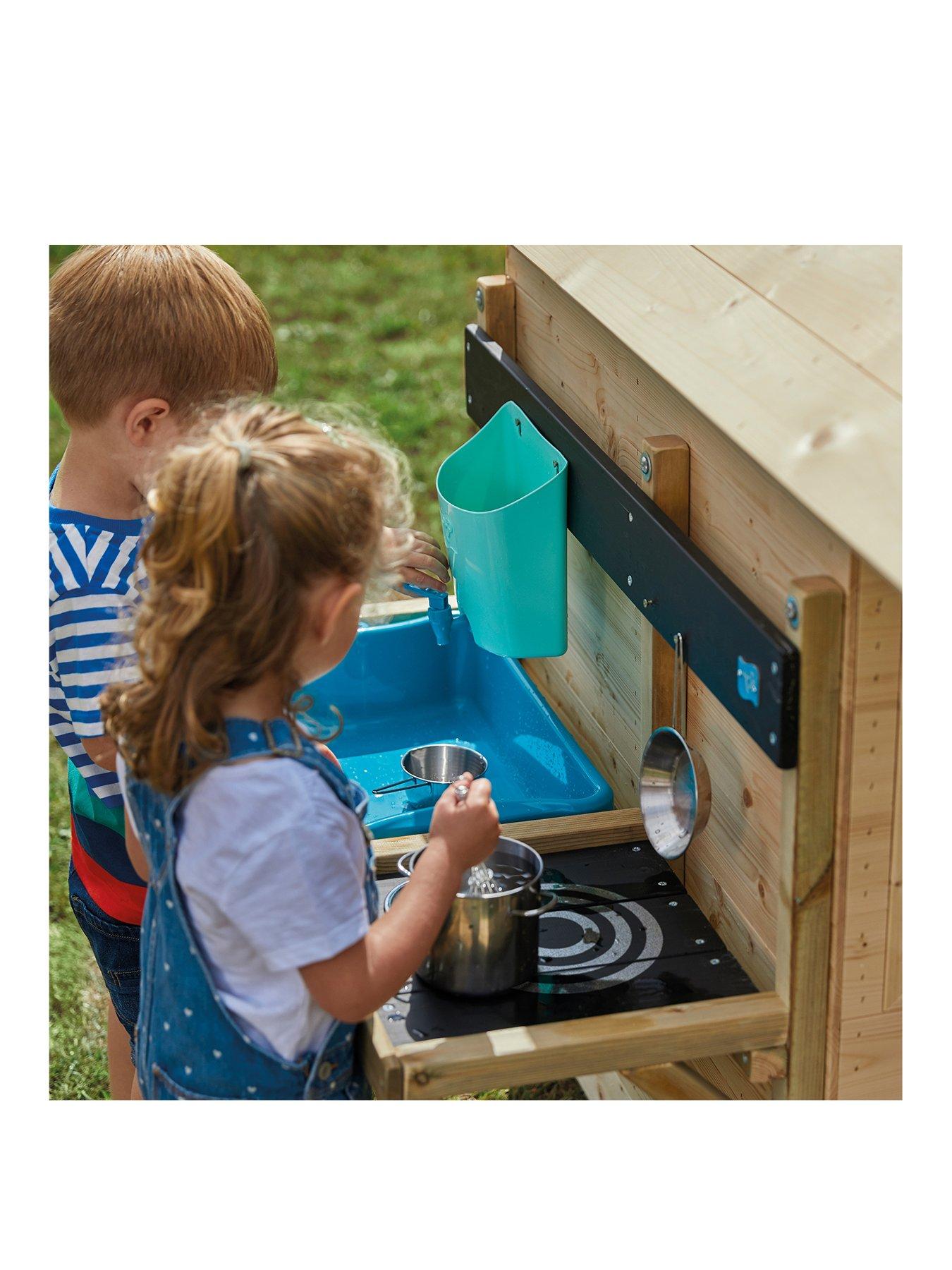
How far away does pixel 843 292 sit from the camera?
148cm

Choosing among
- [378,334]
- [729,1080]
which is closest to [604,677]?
[729,1080]

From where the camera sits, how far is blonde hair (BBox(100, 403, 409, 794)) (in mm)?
1256

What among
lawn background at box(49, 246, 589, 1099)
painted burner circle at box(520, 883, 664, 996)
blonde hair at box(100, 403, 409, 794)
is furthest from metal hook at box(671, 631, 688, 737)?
lawn background at box(49, 246, 589, 1099)

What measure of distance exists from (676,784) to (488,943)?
35cm

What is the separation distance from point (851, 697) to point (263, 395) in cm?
86

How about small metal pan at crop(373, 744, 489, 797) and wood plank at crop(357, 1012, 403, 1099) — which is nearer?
wood plank at crop(357, 1012, 403, 1099)

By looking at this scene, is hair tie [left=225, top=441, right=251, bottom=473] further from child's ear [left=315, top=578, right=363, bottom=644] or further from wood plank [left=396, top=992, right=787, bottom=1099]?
wood plank [left=396, top=992, right=787, bottom=1099]

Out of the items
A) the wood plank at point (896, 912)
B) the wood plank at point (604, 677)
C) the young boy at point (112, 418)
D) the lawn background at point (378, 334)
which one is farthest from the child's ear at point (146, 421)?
the lawn background at point (378, 334)

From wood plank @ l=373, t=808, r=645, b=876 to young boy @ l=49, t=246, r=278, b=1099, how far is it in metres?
0.36

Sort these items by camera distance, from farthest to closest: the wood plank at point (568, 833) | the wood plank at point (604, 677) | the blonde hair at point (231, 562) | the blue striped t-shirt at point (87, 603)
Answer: the wood plank at point (604, 677)
the wood plank at point (568, 833)
the blue striped t-shirt at point (87, 603)
the blonde hair at point (231, 562)

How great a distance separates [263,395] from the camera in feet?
6.09

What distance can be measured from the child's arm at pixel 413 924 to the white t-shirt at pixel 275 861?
27 mm

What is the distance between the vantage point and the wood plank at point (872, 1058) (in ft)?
5.02

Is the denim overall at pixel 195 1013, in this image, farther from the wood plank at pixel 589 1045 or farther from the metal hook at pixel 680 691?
the metal hook at pixel 680 691
